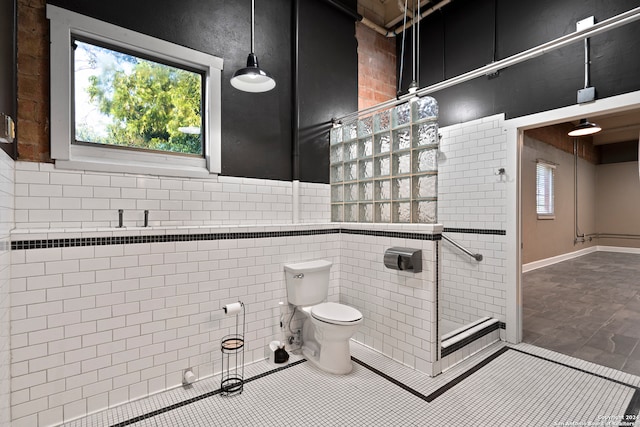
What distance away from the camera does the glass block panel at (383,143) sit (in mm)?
2631

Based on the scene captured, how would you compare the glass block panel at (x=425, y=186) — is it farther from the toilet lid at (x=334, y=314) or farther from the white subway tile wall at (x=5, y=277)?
the white subway tile wall at (x=5, y=277)

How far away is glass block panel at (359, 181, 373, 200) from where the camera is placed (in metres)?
2.80

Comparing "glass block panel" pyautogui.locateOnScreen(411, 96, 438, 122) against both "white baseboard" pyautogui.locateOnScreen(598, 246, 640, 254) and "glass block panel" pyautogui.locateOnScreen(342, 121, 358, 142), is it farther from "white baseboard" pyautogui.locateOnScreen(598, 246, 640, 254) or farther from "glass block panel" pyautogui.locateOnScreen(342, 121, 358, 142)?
"white baseboard" pyautogui.locateOnScreen(598, 246, 640, 254)

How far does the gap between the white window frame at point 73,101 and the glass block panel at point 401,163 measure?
4.97 ft

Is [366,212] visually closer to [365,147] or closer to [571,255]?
[365,147]

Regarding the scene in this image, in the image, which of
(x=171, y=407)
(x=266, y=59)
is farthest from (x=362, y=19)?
(x=171, y=407)

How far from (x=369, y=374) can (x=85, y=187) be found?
2.42m

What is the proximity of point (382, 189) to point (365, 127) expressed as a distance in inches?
25.8

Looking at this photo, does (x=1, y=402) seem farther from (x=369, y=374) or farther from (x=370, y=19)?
(x=370, y=19)

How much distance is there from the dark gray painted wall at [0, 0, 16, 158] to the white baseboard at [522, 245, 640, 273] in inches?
285

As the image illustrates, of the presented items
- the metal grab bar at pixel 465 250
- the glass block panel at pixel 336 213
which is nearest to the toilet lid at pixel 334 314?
the glass block panel at pixel 336 213

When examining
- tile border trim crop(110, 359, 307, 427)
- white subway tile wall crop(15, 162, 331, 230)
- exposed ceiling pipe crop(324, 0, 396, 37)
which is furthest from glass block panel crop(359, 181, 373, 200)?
exposed ceiling pipe crop(324, 0, 396, 37)

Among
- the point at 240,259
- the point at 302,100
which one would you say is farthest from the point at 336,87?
the point at 240,259

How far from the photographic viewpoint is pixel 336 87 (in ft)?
10.9
